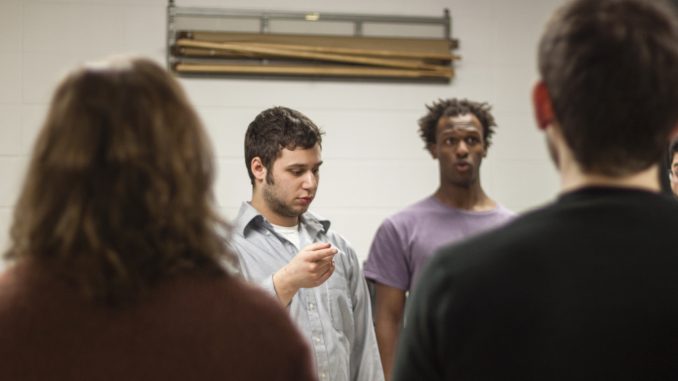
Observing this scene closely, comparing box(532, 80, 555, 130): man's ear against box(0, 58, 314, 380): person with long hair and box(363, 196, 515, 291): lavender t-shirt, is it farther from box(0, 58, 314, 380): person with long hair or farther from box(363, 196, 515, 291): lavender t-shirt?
box(363, 196, 515, 291): lavender t-shirt

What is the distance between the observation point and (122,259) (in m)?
0.95

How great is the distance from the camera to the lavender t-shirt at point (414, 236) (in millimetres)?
2736

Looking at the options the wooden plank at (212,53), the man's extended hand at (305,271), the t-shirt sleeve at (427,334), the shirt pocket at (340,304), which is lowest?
the shirt pocket at (340,304)

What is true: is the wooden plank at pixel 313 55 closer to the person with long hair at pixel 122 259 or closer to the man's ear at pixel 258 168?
the man's ear at pixel 258 168

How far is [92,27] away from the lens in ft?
13.3

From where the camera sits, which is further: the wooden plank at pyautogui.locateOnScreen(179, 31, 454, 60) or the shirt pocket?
the wooden plank at pyautogui.locateOnScreen(179, 31, 454, 60)

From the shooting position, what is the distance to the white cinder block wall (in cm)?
403

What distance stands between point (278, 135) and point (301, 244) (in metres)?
0.30

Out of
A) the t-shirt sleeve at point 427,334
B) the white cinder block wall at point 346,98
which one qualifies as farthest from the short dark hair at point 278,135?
the white cinder block wall at point 346,98

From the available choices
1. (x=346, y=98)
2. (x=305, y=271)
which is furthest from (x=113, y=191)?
(x=346, y=98)

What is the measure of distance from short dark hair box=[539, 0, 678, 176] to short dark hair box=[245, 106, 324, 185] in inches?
59.4

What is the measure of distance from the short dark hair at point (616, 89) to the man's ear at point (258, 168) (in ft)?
5.06

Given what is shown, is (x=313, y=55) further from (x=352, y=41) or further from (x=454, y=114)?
(x=454, y=114)

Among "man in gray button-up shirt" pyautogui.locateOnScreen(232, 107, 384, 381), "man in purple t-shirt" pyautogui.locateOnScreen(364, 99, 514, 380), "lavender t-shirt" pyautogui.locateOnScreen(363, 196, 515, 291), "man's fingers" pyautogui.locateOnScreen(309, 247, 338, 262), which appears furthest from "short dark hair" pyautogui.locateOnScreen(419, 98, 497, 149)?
"man's fingers" pyautogui.locateOnScreen(309, 247, 338, 262)
